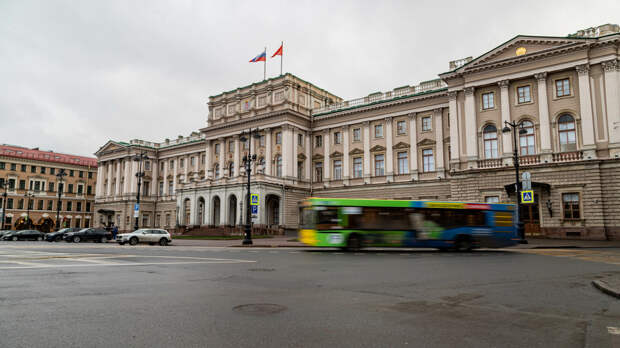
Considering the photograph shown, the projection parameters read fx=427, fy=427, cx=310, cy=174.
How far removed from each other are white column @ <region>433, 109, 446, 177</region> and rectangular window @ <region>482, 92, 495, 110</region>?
20.8 ft

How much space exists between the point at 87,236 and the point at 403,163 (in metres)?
34.7

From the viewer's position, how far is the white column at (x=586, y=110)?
34312 mm

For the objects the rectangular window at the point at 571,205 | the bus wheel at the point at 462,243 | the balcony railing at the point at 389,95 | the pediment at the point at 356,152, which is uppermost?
the balcony railing at the point at 389,95

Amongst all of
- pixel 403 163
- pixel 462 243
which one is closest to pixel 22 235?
pixel 403 163

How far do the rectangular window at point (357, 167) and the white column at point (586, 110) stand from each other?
2429 cm

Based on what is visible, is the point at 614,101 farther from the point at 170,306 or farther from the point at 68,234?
the point at 68,234

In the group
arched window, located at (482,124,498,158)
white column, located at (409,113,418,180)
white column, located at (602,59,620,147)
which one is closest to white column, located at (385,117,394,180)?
white column, located at (409,113,418,180)

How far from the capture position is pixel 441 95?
46.2m

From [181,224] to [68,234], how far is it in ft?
56.3

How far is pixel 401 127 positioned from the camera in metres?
50.1

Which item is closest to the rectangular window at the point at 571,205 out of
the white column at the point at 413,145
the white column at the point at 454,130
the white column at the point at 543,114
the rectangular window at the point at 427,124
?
the white column at the point at 543,114

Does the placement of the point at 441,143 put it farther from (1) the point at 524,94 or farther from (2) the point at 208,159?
(2) the point at 208,159

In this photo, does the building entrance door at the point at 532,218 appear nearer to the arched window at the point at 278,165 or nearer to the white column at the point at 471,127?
the white column at the point at 471,127

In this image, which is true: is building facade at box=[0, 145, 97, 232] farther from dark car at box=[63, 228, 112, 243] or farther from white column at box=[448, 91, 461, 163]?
white column at box=[448, 91, 461, 163]
